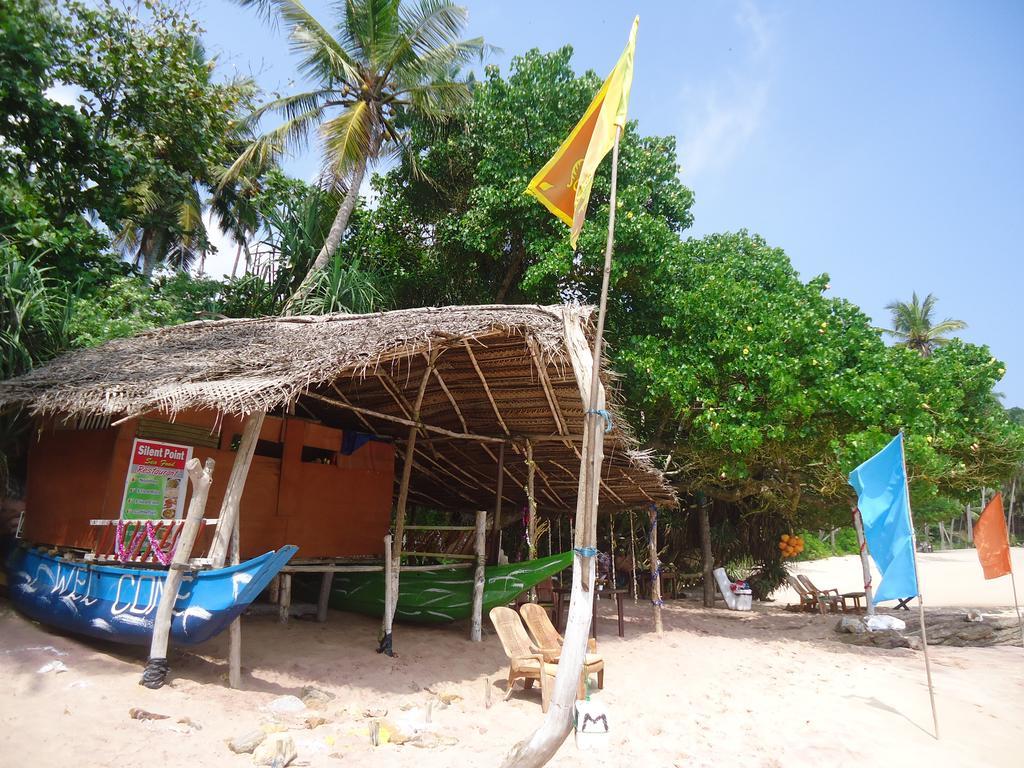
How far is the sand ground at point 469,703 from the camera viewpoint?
13.8ft

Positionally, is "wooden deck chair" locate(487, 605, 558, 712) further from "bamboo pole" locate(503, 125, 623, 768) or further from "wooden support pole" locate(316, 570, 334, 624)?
"wooden support pole" locate(316, 570, 334, 624)

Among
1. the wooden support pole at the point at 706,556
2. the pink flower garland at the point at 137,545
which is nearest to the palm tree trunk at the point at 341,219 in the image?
the pink flower garland at the point at 137,545

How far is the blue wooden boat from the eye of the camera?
490 cm

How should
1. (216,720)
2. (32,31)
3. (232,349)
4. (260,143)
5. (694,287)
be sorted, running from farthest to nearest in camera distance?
(260,143) < (694,287) < (32,31) < (232,349) < (216,720)

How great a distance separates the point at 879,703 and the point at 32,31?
13.3 metres

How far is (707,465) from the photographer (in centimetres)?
1083

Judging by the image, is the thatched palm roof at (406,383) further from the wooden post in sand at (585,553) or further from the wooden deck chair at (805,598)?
the wooden deck chair at (805,598)

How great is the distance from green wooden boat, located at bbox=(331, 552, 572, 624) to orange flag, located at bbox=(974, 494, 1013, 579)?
665 cm

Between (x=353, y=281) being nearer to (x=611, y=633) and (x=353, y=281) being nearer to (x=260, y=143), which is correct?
(x=260, y=143)

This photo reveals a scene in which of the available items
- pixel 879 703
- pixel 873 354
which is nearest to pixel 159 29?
pixel 873 354

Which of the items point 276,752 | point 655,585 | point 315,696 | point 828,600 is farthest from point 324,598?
point 828,600

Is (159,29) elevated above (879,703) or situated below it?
above

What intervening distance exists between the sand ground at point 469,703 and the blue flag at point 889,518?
1.22m

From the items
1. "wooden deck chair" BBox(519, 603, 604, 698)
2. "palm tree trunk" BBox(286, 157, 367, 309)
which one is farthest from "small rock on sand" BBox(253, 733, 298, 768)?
"palm tree trunk" BBox(286, 157, 367, 309)
